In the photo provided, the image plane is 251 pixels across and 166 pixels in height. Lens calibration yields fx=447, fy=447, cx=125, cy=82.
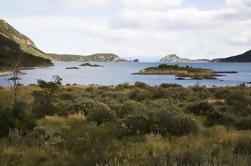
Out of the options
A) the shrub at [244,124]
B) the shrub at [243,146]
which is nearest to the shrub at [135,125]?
the shrub at [243,146]

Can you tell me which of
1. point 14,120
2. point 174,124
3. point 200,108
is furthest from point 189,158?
point 200,108

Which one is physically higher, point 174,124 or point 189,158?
point 189,158

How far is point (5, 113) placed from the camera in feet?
40.1


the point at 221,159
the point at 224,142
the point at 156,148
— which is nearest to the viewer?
the point at 221,159

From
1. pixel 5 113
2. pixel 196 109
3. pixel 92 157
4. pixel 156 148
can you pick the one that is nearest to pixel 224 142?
pixel 156 148

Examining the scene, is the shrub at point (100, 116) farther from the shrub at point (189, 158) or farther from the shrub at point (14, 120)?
the shrub at point (189, 158)

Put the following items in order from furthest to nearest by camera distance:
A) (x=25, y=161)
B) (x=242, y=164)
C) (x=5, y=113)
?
(x=5, y=113), (x=25, y=161), (x=242, y=164)

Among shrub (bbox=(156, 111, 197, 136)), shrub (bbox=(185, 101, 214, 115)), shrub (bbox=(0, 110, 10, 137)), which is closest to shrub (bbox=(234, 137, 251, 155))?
shrub (bbox=(156, 111, 197, 136))

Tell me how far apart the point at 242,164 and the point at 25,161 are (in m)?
3.85

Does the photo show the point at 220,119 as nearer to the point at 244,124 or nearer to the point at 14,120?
the point at 244,124

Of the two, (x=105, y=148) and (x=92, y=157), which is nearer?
(x=92, y=157)

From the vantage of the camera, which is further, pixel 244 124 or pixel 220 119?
pixel 220 119

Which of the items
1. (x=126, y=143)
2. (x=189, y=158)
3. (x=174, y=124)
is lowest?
(x=126, y=143)

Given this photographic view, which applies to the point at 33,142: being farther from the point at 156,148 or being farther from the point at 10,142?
the point at 156,148
